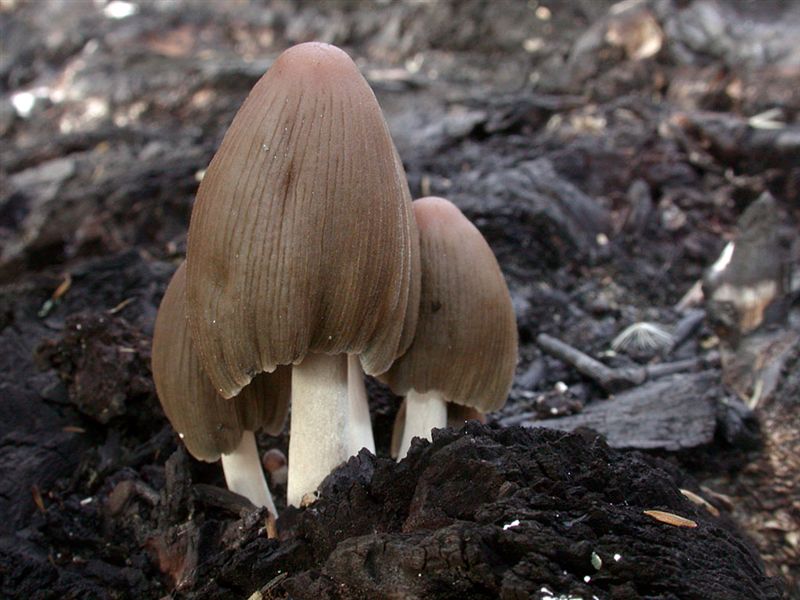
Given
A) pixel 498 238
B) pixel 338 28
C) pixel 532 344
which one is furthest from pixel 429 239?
pixel 338 28

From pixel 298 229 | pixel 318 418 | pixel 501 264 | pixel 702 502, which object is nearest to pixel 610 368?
pixel 501 264

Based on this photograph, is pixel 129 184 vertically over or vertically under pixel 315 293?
under

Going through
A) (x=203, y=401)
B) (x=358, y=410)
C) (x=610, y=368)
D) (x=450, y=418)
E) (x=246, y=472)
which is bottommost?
(x=610, y=368)

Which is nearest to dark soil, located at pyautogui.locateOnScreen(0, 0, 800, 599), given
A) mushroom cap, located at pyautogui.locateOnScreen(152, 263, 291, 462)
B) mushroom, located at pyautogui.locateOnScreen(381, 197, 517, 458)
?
mushroom cap, located at pyautogui.locateOnScreen(152, 263, 291, 462)

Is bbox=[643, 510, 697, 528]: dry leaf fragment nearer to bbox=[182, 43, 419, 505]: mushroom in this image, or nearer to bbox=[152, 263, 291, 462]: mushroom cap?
bbox=[182, 43, 419, 505]: mushroom

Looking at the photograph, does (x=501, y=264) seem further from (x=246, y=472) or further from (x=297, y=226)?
(x=297, y=226)

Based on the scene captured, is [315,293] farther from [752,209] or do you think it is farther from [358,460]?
[752,209]
